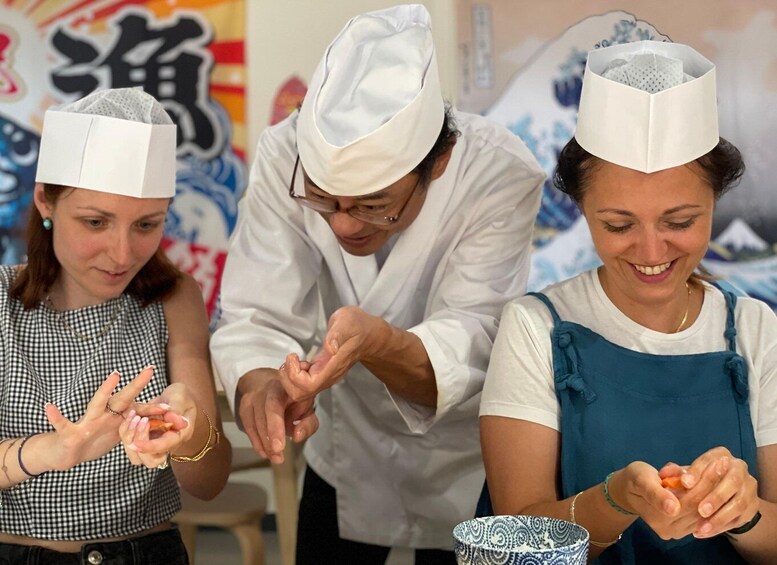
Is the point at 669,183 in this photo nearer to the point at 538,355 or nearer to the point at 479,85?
the point at 538,355

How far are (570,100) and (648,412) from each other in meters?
2.60

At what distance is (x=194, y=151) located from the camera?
433 cm

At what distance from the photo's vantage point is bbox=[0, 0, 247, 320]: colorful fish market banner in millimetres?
4281

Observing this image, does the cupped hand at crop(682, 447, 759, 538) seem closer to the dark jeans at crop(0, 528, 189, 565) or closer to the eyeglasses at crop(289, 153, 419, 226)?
the eyeglasses at crop(289, 153, 419, 226)

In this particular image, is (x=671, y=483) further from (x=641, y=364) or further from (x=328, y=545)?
(x=328, y=545)

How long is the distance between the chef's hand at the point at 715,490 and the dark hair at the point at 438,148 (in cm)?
83

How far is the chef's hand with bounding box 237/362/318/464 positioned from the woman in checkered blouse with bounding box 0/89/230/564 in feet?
0.35

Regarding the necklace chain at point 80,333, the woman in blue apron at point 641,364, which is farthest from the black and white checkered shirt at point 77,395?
the woman in blue apron at point 641,364

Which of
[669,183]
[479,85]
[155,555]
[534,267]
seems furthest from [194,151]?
[669,183]

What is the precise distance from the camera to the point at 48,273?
2068 millimetres

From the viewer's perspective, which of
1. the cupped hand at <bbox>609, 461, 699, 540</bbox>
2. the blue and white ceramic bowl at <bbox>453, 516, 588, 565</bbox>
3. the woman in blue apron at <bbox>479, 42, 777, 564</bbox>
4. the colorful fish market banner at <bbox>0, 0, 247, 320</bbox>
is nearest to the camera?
the blue and white ceramic bowl at <bbox>453, 516, 588, 565</bbox>

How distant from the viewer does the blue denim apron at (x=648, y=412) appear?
1644 millimetres

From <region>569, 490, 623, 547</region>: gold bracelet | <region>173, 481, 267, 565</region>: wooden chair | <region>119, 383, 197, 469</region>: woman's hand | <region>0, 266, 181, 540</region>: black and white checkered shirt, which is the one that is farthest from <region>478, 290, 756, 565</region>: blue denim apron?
<region>173, 481, 267, 565</region>: wooden chair

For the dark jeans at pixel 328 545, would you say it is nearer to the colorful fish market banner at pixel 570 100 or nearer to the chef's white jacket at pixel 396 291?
the chef's white jacket at pixel 396 291
